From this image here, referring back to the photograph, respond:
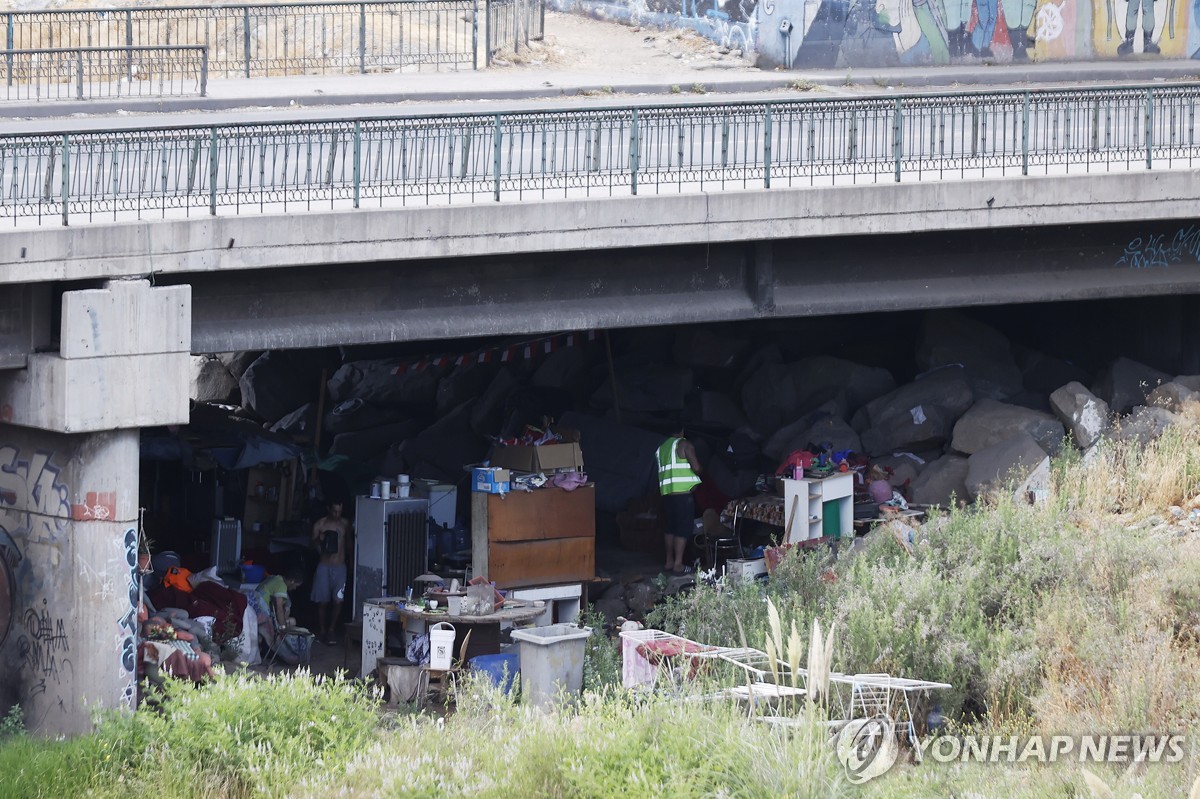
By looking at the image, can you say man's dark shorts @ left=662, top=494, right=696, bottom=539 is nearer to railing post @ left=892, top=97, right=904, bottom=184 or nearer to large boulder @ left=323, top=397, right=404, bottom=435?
railing post @ left=892, top=97, right=904, bottom=184

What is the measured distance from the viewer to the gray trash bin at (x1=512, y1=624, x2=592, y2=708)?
12.3 m

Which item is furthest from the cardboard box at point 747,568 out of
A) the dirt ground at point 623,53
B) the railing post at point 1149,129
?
the dirt ground at point 623,53

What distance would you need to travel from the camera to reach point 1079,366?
20219 millimetres

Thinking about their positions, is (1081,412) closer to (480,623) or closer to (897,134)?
(897,134)

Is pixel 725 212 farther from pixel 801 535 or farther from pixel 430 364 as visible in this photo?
pixel 430 364

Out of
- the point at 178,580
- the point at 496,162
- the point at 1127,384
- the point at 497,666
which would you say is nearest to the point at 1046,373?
the point at 1127,384

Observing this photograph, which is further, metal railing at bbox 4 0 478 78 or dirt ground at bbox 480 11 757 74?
dirt ground at bbox 480 11 757 74

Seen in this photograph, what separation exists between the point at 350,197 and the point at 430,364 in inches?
310

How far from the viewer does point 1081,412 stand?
1712 centimetres

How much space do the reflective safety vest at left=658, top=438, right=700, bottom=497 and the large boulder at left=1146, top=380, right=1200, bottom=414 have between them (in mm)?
5325

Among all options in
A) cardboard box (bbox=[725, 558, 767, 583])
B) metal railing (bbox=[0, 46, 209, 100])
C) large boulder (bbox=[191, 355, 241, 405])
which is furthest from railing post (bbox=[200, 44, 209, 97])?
cardboard box (bbox=[725, 558, 767, 583])

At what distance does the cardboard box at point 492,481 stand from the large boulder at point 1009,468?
16.5 ft

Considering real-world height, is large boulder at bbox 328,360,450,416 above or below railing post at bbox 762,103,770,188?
below

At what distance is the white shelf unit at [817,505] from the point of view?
1664cm
